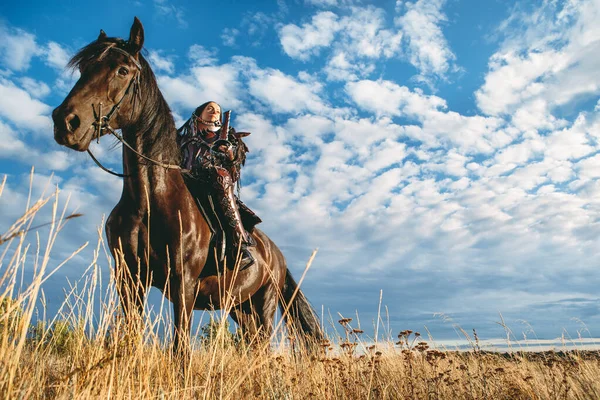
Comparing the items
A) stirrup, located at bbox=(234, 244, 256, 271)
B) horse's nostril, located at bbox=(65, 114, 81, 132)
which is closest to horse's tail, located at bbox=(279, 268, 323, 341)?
stirrup, located at bbox=(234, 244, 256, 271)

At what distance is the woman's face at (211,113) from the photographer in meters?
5.66

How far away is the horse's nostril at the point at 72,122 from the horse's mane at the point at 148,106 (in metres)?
0.66

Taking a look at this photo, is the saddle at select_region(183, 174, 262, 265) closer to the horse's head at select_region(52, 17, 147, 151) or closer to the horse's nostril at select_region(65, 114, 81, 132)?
the horse's head at select_region(52, 17, 147, 151)

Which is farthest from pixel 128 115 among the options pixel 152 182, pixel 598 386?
pixel 598 386

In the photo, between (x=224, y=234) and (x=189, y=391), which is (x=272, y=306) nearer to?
(x=224, y=234)

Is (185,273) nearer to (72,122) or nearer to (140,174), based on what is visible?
(140,174)

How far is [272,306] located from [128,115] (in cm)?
388

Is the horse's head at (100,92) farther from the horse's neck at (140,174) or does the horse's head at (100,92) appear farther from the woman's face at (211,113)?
the woman's face at (211,113)

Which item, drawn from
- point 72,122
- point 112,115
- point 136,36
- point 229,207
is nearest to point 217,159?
point 229,207

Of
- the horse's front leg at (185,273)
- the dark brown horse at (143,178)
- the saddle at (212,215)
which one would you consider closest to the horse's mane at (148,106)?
the dark brown horse at (143,178)

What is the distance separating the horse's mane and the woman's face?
43.3 inches

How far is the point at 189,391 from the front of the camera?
338 centimetres

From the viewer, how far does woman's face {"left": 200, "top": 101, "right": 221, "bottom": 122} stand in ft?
18.6

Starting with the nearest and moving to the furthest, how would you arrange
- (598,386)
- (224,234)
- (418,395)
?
(418,395)
(598,386)
(224,234)
